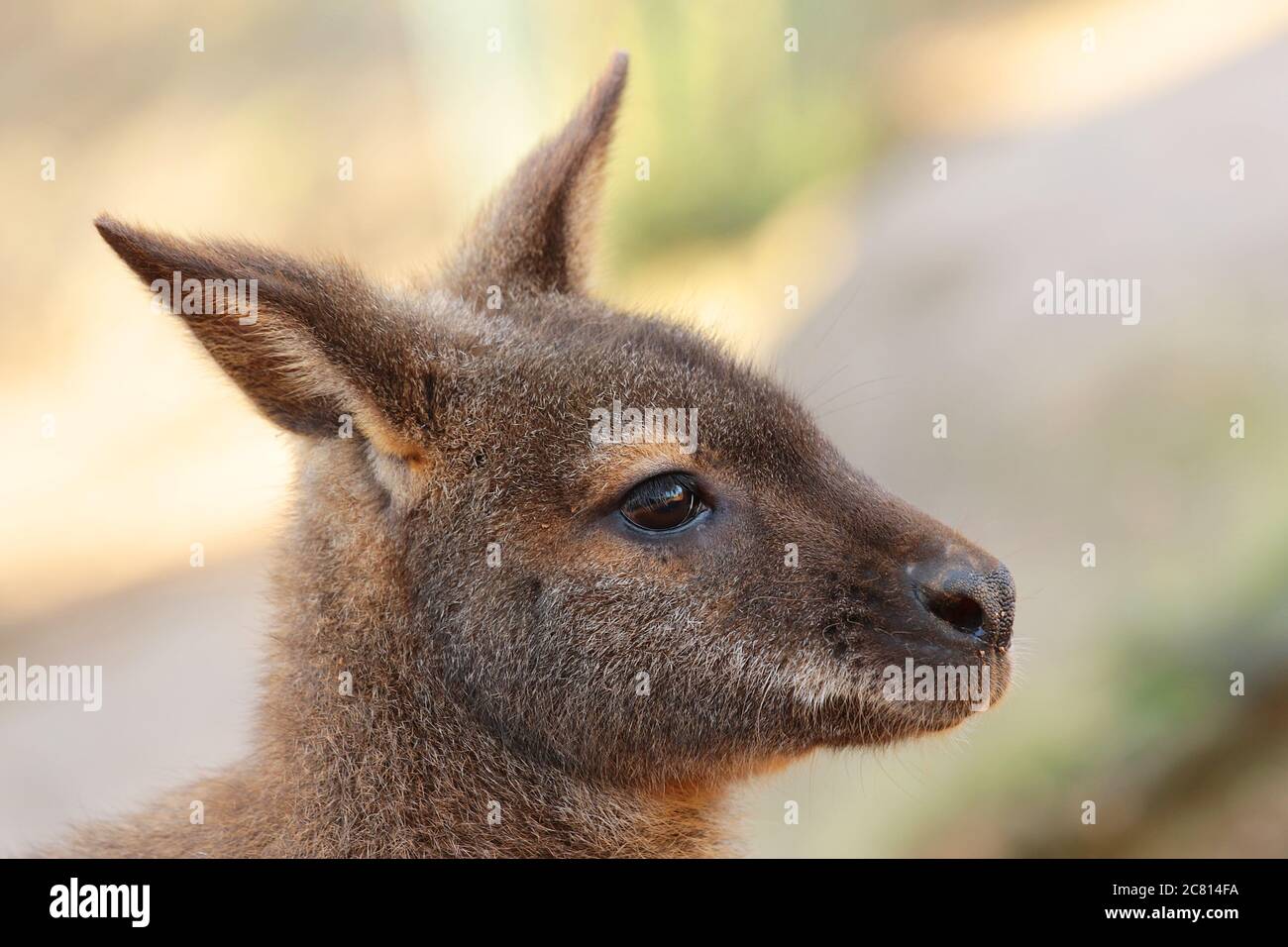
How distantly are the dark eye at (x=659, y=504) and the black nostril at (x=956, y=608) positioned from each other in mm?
800

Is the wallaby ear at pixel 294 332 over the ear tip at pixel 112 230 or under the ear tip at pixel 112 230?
under

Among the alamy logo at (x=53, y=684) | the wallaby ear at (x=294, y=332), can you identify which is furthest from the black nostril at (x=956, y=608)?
the alamy logo at (x=53, y=684)

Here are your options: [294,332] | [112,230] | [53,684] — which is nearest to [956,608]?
[294,332]

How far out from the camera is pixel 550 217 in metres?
5.14

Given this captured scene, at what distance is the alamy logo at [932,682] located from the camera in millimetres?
3975

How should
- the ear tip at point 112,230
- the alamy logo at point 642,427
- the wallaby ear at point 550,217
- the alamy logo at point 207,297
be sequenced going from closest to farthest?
the ear tip at point 112,230
the alamy logo at point 207,297
the alamy logo at point 642,427
the wallaby ear at point 550,217

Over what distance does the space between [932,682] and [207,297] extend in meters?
2.43

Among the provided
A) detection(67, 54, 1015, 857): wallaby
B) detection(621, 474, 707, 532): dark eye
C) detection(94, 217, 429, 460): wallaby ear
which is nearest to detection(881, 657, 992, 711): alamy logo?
detection(67, 54, 1015, 857): wallaby

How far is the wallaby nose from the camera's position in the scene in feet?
13.1

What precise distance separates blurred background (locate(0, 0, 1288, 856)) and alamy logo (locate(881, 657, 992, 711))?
1.93 feet

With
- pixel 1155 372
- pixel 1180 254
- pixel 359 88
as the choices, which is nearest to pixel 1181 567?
pixel 1155 372

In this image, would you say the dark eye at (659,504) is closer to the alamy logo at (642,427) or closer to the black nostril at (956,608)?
the alamy logo at (642,427)

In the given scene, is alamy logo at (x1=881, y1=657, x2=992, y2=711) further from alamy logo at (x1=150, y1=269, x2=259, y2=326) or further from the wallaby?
alamy logo at (x1=150, y1=269, x2=259, y2=326)

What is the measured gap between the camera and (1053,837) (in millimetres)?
7109
